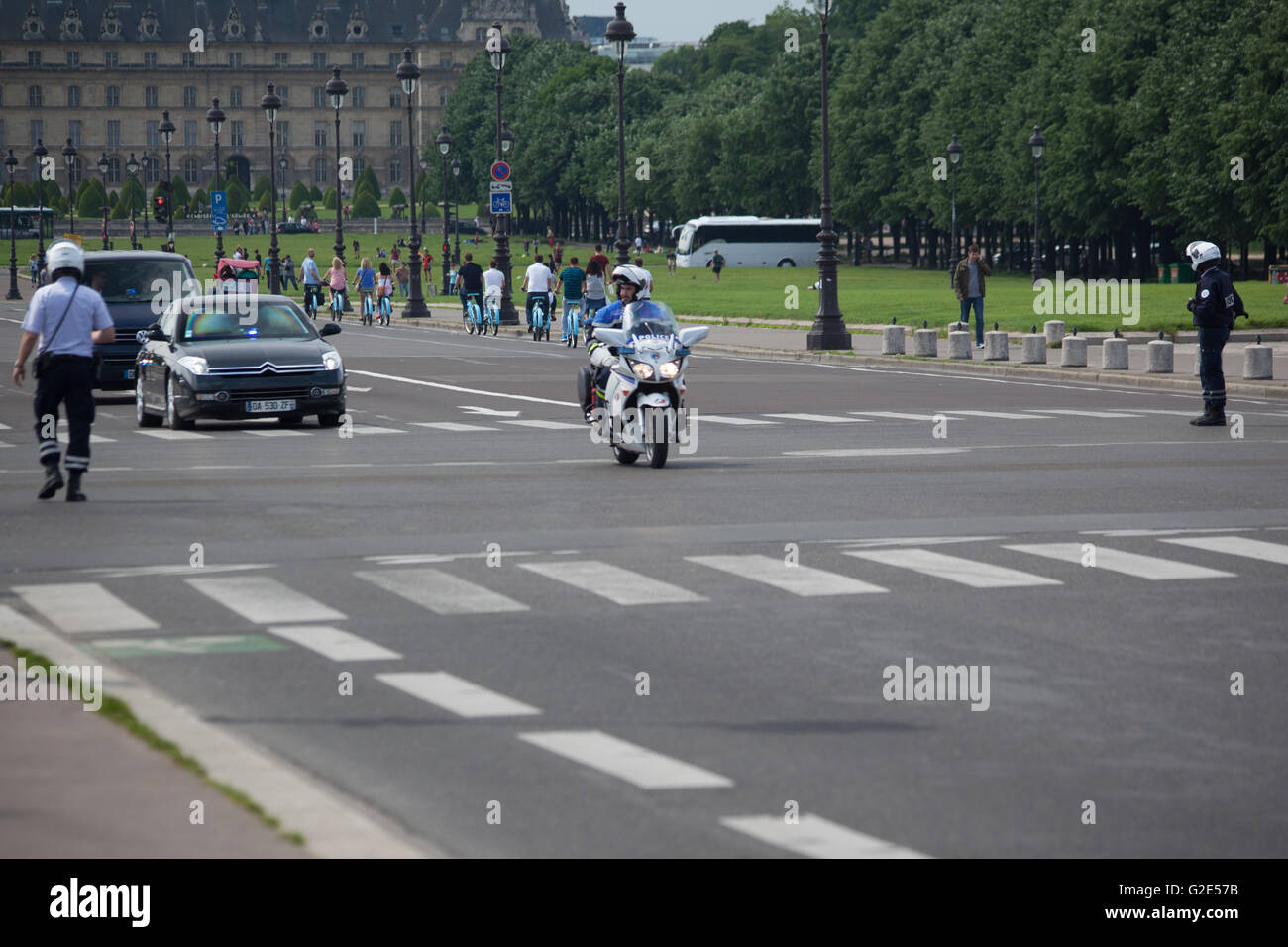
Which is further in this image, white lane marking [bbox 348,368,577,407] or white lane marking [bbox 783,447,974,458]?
white lane marking [bbox 348,368,577,407]

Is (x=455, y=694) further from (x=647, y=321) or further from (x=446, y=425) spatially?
(x=446, y=425)

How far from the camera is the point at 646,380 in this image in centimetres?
1881

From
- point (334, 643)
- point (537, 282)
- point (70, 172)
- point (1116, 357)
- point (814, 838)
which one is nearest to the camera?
point (814, 838)

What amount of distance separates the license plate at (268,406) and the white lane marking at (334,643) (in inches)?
533

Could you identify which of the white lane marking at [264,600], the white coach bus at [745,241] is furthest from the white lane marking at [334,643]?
the white coach bus at [745,241]

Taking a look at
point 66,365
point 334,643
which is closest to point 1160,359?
point 66,365

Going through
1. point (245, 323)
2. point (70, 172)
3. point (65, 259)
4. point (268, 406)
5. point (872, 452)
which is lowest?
point (872, 452)

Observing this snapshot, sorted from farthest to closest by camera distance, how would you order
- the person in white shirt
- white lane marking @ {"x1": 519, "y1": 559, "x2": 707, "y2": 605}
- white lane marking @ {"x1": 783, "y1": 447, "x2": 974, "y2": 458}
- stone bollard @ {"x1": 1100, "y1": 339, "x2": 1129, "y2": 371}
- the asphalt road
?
the person in white shirt
stone bollard @ {"x1": 1100, "y1": 339, "x2": 1129, "y2": 371}
white lane marking @ {"x1": 783, "y1": 447, "x2": 974, "y2": 458}
white lane marking @ {"x1": 519, "y1": 559, "x2": 707, "y2": 605}
the asphalt road

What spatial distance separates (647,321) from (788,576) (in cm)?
727

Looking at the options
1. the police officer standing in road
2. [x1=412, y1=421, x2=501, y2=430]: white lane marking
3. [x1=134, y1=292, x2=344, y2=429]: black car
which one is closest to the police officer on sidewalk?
[x1=134, y1=292, x2=344, y2=429]: black car

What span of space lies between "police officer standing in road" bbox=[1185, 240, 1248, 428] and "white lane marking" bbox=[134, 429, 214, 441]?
10.3 m

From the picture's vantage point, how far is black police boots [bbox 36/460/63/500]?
16281mm

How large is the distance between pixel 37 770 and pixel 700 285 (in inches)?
3403

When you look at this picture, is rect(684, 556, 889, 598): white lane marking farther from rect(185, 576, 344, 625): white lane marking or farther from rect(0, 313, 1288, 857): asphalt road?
rect(185, 576, 344, 625): white lane marking
